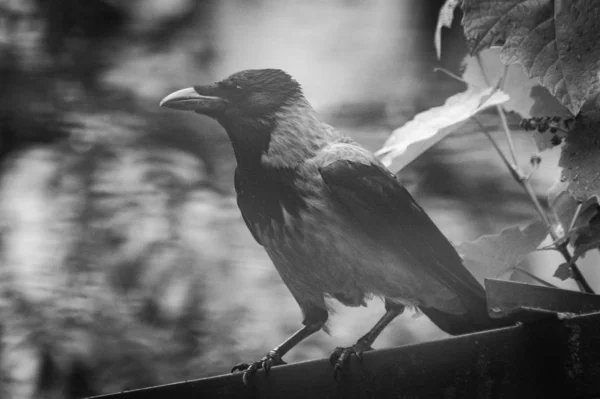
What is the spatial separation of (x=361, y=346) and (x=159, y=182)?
1.75m

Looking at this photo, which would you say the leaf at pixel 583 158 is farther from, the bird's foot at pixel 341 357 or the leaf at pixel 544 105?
the bird's foot at pixel 341 357

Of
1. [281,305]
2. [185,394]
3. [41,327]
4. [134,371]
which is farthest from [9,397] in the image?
[185,394]

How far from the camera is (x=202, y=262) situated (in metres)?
2.48

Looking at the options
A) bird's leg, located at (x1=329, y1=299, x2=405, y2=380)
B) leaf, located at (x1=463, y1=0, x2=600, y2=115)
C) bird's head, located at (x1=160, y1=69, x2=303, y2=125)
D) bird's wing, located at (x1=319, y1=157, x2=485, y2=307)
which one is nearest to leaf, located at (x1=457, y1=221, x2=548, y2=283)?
bird's wing, located at (x1=319, y1=157, x2=485, y2=307)

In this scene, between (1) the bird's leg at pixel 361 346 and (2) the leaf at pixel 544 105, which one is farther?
(2) the leaf at pixel 544 105

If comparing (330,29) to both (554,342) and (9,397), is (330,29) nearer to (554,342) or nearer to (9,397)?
(9,397)

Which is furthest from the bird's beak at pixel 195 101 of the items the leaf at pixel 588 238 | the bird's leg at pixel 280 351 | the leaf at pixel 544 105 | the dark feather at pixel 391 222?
the leaf at pixel 588 238

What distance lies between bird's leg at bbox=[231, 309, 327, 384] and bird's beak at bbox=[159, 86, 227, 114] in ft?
1.38

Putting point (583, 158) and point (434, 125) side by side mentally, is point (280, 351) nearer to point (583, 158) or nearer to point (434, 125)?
point (434, 125)

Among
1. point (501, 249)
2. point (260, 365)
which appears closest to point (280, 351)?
point (260, 365)

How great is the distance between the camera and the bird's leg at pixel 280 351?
3.36ft

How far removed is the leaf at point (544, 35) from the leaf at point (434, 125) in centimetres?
14

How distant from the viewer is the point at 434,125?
1172 mm

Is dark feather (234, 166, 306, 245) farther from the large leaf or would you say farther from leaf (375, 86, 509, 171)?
the large leaf
